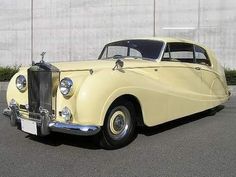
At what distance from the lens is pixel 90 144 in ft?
19.0

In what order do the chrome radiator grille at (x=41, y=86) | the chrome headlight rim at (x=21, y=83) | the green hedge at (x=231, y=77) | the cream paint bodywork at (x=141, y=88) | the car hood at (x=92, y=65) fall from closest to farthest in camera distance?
the cream paint bodywork at (x=141, y=88), the chrome radiator grille at (x=41, y=86), the car hood at (x=92, y=65), the chrome headlight rim at (x=21, y=83), the green hedge at (x=231, y=77)

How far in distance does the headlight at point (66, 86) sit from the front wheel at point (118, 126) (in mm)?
612

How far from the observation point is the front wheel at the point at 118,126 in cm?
542

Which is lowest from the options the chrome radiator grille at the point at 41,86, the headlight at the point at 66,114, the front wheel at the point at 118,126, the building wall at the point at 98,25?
the front wheel at the point at 118,126

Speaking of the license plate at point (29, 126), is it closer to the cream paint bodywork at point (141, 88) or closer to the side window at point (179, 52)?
the cream paint bodywork at point (141, 88)

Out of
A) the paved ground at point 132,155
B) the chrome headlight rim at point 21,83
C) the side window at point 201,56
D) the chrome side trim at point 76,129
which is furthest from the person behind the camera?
the side window at point 201,56

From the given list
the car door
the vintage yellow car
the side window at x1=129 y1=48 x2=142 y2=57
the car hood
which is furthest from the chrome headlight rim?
the car door

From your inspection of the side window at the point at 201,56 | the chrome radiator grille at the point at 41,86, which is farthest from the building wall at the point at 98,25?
the chrome radiator grille at the point at 41,86

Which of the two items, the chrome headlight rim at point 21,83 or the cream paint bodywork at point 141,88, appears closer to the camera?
the cream paint bodywork at point 141,88

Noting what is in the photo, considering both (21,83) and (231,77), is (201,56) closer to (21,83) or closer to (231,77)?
(21,83)

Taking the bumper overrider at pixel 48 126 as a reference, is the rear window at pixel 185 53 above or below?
above

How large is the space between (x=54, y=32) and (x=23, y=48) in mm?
1608

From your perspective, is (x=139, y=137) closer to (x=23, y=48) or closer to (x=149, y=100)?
(x=149, y=100)

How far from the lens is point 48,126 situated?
17.2ft
